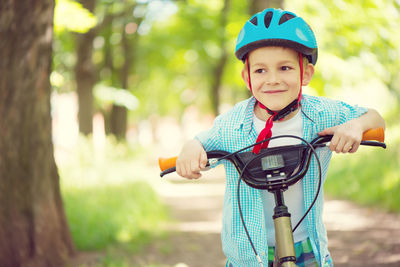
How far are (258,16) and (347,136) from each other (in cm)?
72

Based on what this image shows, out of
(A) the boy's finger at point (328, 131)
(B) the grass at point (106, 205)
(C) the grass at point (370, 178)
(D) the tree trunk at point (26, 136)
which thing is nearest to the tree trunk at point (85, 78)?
(B) the grass at point (106, 205)

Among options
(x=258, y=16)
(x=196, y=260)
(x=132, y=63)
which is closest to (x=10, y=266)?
(x=196, y=260)

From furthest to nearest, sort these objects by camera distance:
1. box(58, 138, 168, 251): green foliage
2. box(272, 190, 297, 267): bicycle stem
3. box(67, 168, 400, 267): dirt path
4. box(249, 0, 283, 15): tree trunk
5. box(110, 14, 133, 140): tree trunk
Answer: box(110, 14, 133, 140): tree trunk, box(249, 0, 283, 15): tree trunk, box(58, 138, 168, 251): green foliage, box(67, 168, 400, 267): dirt path, box(272, 190, 297, 267): bicycle stem

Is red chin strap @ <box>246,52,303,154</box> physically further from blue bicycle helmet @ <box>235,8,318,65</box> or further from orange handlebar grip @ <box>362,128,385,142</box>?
orange handlebar grip @ <box>362,128,385,142</box>

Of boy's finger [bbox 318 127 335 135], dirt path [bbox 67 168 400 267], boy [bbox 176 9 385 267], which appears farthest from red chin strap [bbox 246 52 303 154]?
dirt path [bbox 67 168 400 267]

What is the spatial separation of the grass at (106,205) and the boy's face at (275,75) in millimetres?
3569

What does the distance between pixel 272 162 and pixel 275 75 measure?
0.43 meters

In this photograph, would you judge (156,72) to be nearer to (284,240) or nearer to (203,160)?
(203,160)

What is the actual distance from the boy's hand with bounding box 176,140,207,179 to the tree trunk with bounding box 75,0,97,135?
1082 centimetres

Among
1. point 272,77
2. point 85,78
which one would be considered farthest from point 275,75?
point 85,78

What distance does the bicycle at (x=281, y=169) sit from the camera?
2.02 m

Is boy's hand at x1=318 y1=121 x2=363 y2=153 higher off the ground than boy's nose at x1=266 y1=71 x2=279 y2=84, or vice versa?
boy's nose at x1=266 y1=71 x2=279 y2=84

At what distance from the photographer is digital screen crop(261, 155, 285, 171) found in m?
2.11

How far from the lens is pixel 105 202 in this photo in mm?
7863
